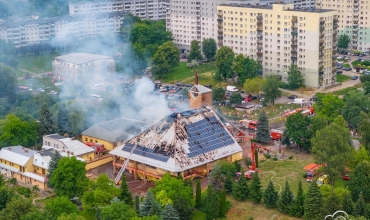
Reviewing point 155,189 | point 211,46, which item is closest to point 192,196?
point 155,189

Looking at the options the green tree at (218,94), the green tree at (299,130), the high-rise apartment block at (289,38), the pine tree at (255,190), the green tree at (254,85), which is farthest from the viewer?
the high-rise apartment block at (289,38)

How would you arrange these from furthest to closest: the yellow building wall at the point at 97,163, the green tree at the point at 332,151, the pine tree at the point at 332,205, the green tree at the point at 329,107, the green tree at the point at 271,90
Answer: the green tree at the point at 271,90, the green tree at the point at 329,107, the yellow building wall at the point at 97,163, the green tree at the point at 332,151, the pine tree at the point at 332,205

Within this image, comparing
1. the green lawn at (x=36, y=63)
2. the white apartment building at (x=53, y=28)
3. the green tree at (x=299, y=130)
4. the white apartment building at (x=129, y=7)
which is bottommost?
the green tree at (x=299, y=130)

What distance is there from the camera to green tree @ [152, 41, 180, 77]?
189 ft

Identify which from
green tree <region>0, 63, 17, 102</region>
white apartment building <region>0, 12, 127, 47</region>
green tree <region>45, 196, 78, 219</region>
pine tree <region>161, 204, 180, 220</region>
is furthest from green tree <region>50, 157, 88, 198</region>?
white apartment building <region>0, 12, 127, 47</region>

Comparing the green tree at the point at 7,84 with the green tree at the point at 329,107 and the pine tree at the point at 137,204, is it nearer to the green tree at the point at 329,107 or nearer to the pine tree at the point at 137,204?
the green tree at the point at 329,107

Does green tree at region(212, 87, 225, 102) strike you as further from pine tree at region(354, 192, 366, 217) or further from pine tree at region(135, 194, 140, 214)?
pine tree at region(354, 192, 366, 217)

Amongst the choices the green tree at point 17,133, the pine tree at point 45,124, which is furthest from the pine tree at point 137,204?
the pine tree at point 45,124

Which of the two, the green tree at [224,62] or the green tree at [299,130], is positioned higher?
the green tree at [224,62]

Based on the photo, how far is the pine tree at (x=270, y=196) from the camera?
105 feet

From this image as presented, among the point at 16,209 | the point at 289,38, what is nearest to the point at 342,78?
the point at 289,38

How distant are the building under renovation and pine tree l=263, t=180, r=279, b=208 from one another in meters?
4.36

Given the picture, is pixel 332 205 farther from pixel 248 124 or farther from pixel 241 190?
pixel 248 124

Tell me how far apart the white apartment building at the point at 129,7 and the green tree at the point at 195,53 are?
13819mm
